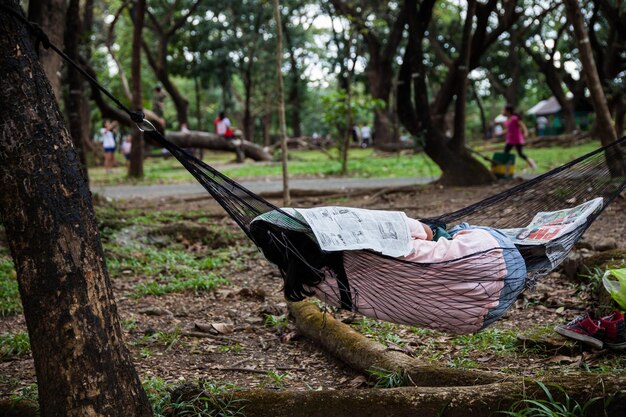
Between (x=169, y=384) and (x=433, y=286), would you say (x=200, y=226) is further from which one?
(x=433, y=286)

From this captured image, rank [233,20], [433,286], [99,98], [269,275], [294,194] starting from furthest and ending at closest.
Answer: [233,20] < [99,98] < [294,194] < [269,275] < [433,286]

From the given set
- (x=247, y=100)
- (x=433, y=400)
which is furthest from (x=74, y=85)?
(x=247, y=100)

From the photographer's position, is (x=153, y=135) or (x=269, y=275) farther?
(x=269, y=275)

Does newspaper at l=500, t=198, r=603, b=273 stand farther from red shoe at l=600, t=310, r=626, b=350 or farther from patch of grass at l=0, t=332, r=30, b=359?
patch of grass at l=0, t=332, r=30, b=359

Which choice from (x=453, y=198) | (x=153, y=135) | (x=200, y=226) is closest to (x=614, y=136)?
(x=453, y=198)

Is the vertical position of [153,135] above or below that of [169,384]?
above

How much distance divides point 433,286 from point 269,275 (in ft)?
8.63

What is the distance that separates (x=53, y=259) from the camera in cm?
196

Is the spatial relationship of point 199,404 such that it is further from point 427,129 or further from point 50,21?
point 427,129

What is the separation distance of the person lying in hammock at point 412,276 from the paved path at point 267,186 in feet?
22.0

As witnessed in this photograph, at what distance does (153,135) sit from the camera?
2.65 m

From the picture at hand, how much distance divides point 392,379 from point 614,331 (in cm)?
98

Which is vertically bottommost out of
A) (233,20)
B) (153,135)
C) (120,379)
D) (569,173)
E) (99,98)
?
(120,379)

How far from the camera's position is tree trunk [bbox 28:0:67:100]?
574 centimetres
